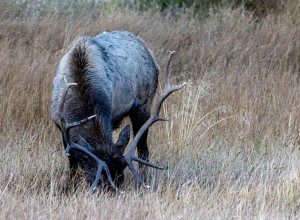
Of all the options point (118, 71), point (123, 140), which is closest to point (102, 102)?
point (123, 140)

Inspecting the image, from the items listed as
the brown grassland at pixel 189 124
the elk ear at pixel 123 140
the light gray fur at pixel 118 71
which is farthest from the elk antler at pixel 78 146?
the light gray fur at pixel 118 71

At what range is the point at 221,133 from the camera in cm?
927

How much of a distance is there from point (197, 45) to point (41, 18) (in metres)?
2.82

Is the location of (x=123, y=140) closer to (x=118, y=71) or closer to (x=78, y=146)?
(x=78, y=146)

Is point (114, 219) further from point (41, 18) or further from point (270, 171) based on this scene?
point (41, 18)

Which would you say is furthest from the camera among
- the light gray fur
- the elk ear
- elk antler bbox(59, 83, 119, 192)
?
the light gray fur

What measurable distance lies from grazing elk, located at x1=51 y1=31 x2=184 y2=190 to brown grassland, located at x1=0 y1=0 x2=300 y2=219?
0.24m

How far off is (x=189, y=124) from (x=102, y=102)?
212cm

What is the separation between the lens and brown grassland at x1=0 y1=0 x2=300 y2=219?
645 centimetres

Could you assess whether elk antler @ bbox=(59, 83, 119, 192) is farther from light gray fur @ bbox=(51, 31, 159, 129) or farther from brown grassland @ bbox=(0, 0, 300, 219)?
light gray fur @ bbox=(51, 31, 159, 129)

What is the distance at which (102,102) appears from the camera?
23.4 feet

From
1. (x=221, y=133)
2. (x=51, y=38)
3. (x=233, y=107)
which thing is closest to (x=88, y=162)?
(x=221, y=133)

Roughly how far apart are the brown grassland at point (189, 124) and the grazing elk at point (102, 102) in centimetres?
24

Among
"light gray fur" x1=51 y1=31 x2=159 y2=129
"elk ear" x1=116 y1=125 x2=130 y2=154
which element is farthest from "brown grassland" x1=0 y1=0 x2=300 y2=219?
"light gray fur" x1=51 y1=31 x2=159 y2=129
